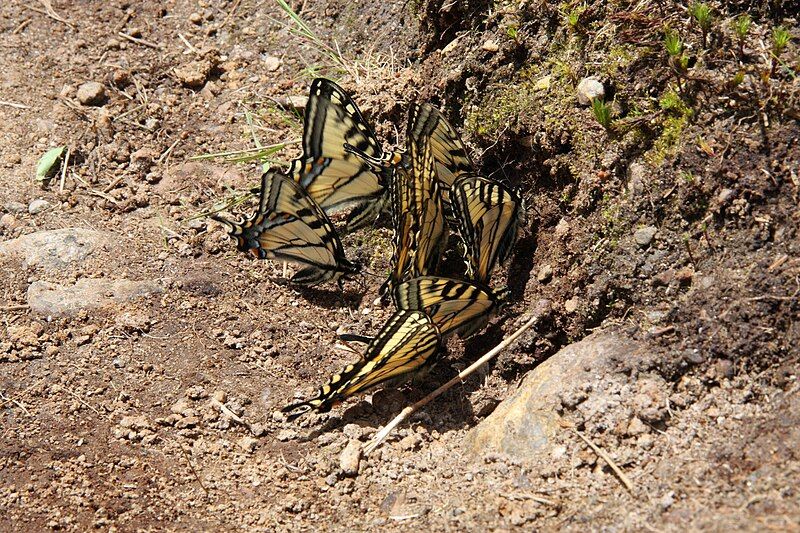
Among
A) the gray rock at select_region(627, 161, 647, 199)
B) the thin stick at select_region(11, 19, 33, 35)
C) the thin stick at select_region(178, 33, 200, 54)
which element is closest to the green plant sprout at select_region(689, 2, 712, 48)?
the gray rock at select_region(627, 161, 647, 199)

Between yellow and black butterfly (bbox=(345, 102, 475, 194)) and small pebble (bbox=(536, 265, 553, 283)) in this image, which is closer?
small pebble (bbox=(536, 265, 553, 283))

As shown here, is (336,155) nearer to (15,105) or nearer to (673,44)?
(673,44)

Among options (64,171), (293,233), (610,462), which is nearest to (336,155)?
(293,233)

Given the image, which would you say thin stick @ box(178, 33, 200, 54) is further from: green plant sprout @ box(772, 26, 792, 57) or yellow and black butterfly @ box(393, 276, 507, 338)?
green plant sprout @ box(772, 26, 792, 57)

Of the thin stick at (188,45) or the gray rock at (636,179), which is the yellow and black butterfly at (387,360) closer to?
the gray rock at (636,179)

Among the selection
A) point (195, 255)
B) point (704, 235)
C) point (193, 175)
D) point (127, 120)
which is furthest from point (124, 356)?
point (704, 235)
